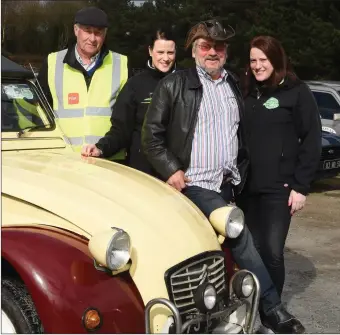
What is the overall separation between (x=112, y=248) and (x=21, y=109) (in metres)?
1.70

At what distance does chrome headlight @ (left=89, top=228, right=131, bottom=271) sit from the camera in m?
2.97

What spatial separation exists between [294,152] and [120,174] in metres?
1.31

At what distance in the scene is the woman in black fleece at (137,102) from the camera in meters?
4.43

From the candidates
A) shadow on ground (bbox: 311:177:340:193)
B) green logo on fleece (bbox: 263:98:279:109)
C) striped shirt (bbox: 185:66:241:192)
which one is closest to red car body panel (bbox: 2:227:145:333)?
striped shirt (bbox: 185:66:241:192)

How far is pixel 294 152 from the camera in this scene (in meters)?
4.36

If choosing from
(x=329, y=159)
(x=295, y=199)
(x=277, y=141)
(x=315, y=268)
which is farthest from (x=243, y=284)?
(x=329, y=159)

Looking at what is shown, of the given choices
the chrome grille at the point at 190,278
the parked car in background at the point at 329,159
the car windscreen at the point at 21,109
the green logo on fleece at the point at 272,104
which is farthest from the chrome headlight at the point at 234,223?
the parked car in background at the point at 329,159

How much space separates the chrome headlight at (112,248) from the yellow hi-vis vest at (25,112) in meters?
1.50

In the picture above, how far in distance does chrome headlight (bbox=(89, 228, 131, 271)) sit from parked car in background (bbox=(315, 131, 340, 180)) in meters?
8.18

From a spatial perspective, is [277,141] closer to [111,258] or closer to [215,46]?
[215,46]

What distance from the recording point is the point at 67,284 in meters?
2.94

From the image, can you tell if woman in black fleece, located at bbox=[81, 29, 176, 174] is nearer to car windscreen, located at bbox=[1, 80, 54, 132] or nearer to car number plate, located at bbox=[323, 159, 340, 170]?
car windscreen, located at bbox=[1, 80, 54, 132]

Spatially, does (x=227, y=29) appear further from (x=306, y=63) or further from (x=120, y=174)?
(x=306, y=63)

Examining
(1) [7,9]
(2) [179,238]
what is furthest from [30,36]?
(2) [179,238]
